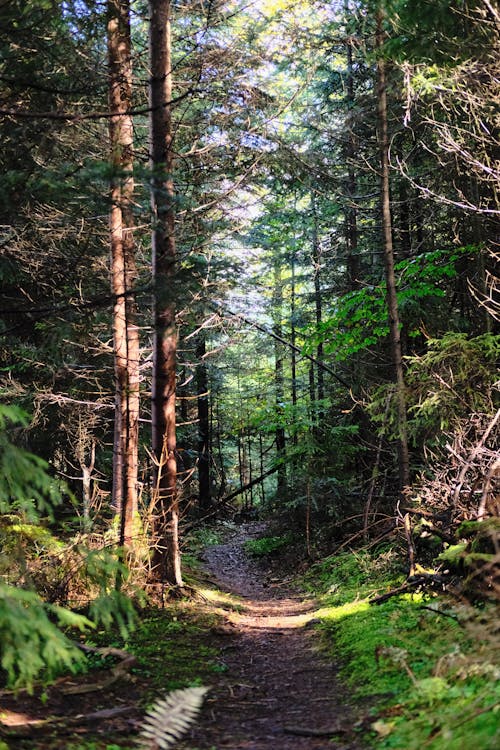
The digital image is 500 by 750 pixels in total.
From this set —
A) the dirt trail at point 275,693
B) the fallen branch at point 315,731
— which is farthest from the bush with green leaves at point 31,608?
the fallen branch at point 315,731

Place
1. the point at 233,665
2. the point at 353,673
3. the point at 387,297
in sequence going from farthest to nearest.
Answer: the point at 387,297 < the point at 233,665 < the point at 353,673

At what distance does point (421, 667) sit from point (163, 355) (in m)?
4.77

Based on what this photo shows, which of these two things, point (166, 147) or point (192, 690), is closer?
point (192, 690)

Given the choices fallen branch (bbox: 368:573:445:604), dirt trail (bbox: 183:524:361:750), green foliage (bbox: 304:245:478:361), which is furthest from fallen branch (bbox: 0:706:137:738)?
green foliage (bbox: 304:245:478:361)

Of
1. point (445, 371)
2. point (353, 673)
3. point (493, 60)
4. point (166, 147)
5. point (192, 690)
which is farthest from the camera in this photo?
point (445, 371)

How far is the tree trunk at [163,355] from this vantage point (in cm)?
715

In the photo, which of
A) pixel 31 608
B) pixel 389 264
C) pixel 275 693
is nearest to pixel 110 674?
pixel 275 693

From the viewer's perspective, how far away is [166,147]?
23.7 feet

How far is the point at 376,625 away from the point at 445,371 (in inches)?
144

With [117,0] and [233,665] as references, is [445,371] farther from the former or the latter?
[117,0]

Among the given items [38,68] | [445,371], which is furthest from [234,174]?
[445,371]

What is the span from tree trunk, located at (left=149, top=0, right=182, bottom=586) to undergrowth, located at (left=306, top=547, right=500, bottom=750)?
88.9 inches

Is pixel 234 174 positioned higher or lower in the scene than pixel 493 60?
lower

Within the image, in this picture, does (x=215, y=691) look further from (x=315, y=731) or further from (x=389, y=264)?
(x=389, y=264)
